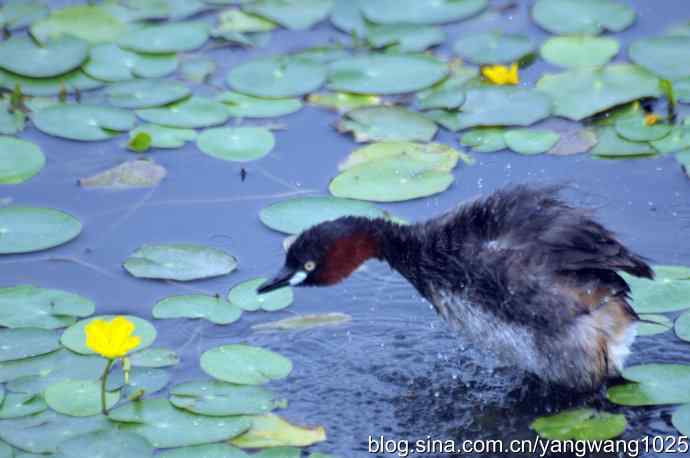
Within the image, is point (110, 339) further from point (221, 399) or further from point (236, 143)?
point (236, 143)

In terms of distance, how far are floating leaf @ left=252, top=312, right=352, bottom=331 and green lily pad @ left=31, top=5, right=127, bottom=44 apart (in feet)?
Answer: 10.6

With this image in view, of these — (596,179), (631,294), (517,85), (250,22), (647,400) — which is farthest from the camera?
(250,22)

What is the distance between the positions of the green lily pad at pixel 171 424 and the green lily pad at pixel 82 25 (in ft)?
12.6

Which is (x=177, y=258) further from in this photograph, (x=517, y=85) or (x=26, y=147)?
(x=517, y=85)

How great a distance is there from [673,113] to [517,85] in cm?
101

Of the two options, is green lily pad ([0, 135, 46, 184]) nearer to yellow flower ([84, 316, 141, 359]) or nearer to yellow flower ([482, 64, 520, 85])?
yellow flower ([84, 316, 141, 359])

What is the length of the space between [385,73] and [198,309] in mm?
2588

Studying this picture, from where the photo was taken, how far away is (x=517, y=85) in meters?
8.61

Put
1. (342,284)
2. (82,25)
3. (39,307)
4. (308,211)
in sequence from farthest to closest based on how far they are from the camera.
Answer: (82,25)
(308,211)
(342,284)
(39,307)

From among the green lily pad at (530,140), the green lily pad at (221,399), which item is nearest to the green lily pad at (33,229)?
the green lily pad at (221,399)

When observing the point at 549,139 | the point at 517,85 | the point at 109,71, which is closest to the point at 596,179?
the point at 549,139

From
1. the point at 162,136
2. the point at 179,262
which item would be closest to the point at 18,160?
the point at 162,136

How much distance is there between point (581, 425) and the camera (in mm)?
6031

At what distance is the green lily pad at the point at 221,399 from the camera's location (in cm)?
605
